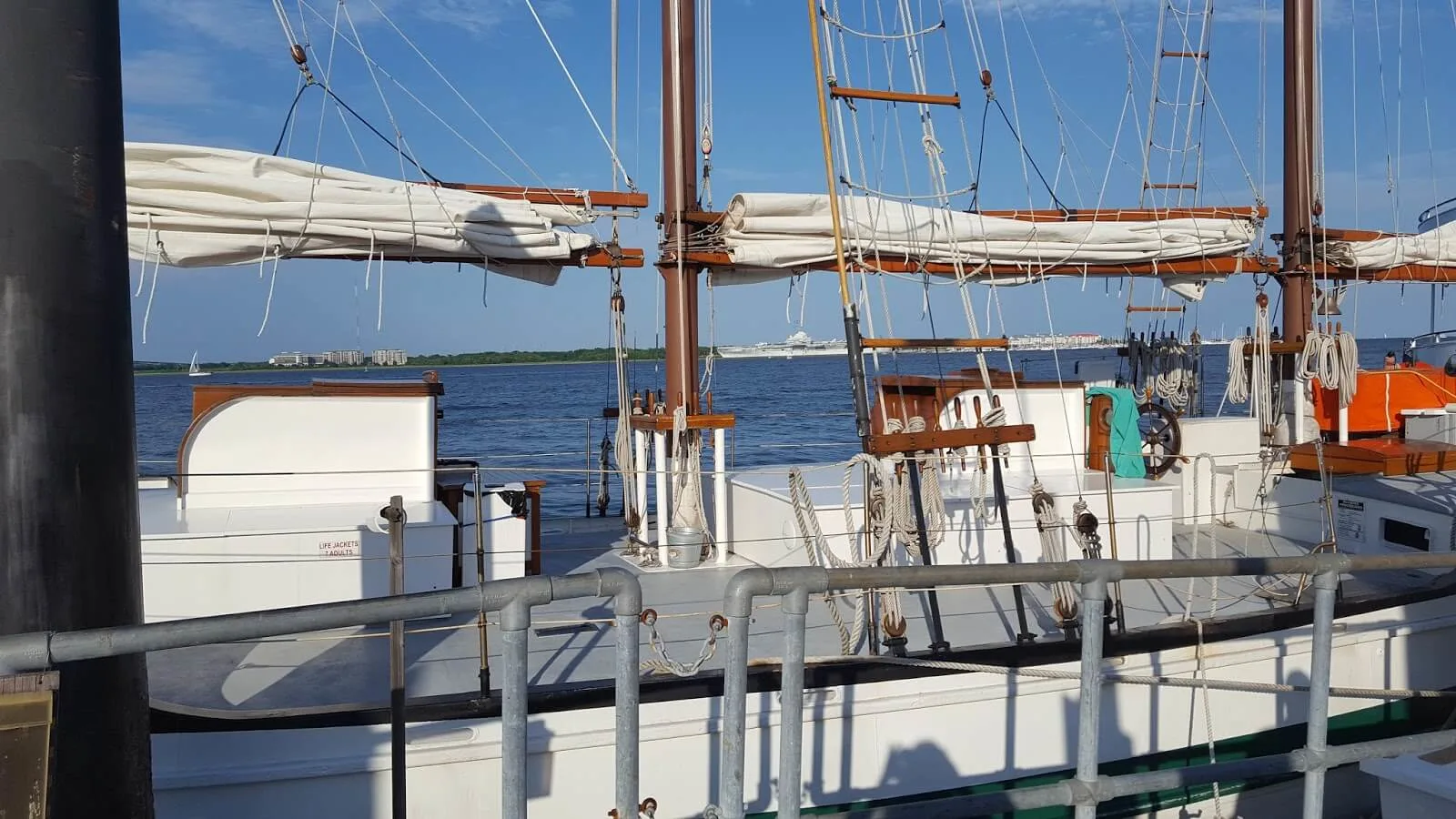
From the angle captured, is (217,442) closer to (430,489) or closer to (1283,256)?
(430,489)

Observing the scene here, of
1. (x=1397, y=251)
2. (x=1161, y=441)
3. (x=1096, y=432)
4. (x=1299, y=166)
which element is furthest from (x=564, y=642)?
(x=1397, y=251)

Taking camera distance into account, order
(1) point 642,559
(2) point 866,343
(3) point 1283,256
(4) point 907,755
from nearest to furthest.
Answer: (4) point 907,755, (2) point 866,343, (1) point 642,559, (3) point 1283,256

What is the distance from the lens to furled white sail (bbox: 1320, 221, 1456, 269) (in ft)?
37.1

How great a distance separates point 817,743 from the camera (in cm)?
508

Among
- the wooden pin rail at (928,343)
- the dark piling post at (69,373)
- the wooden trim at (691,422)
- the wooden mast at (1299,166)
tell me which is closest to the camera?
the dark piling post at (69,373)

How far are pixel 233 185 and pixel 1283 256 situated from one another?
10.1 meters

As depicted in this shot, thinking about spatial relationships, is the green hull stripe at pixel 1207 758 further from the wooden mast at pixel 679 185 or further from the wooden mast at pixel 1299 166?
the wooden mast at pixel 1299 166

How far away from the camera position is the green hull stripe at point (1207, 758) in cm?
534

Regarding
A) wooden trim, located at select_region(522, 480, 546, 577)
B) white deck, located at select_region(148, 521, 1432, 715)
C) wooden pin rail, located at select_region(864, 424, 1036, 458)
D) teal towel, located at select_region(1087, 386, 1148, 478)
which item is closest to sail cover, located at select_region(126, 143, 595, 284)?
wooden trim, located at select_region(522, 480, 546, 577)

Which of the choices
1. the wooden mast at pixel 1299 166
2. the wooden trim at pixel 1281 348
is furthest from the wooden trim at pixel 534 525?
the wooden mast at pixel 1299 166

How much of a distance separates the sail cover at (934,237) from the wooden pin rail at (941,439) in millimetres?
2126

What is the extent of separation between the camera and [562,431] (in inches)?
1480

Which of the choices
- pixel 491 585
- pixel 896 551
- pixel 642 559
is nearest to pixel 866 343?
pixel 896 551

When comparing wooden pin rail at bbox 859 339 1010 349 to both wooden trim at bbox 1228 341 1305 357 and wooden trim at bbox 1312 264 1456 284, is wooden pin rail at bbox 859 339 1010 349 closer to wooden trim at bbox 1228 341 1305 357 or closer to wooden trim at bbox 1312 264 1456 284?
wooden trim at bbox 1228 341 1305 357
